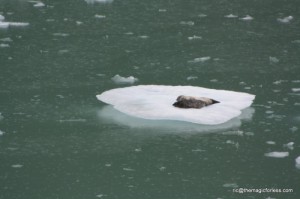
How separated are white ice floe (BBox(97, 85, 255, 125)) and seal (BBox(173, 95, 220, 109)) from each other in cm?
4

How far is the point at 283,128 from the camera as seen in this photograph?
209 inches

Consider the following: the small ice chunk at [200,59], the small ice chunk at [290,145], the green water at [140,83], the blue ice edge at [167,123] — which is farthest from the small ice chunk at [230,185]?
the small ice chunk at [200,59]

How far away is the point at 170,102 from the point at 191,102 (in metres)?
0.21

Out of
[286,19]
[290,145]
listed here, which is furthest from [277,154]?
[286,19]

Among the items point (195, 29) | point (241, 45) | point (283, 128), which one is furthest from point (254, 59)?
point (283, 128)

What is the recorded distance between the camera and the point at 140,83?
248 inches

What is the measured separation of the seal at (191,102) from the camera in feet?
18.0

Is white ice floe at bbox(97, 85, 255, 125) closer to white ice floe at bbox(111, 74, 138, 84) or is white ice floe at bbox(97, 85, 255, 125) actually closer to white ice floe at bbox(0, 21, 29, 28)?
white ice floe at bbox(111, 74, 138, 84)

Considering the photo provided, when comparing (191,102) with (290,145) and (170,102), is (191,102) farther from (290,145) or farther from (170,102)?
(290,145)

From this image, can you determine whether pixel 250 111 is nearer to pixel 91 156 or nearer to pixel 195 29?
pixel 91 156

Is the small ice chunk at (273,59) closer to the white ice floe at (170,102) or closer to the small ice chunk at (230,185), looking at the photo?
A: the white ice floe at (170,102)

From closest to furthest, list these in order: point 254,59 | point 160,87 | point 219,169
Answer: point 219,169 → point 160,87 → point 254,59

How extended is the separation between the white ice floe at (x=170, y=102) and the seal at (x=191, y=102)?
42 mm

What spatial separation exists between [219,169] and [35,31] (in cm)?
400
